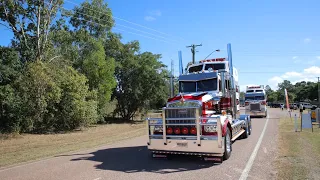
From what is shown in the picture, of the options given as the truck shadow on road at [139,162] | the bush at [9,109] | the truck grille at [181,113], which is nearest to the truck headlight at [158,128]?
the truck grille at [181,113]

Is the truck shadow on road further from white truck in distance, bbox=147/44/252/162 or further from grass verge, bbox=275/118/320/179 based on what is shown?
grass verge, bbox=275/118/320/179

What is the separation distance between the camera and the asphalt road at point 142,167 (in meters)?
7.33

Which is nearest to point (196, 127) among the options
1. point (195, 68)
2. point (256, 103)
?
point (195, 68)

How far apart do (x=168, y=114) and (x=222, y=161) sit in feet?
7.44

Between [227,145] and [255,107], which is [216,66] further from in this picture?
[255,107]

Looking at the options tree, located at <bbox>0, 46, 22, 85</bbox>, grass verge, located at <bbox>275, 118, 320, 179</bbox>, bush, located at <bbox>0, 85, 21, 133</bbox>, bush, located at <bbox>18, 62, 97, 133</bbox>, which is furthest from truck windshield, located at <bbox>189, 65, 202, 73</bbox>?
tree, located at <bbox>0, 46, 22, 85</bbox>

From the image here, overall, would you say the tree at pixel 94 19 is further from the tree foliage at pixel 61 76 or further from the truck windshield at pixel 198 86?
the truck windshield at pixel 198 86

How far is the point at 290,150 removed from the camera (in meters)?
10.3

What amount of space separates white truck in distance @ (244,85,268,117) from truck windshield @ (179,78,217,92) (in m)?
21.7

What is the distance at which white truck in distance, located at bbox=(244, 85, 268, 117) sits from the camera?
102 ft

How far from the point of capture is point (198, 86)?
1115 centimetres

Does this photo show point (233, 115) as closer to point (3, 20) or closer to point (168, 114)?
point (168, 114)

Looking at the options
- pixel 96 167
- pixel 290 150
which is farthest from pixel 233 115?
pixel 96 167

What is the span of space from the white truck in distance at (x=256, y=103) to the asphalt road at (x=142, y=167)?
21278 millimetres
